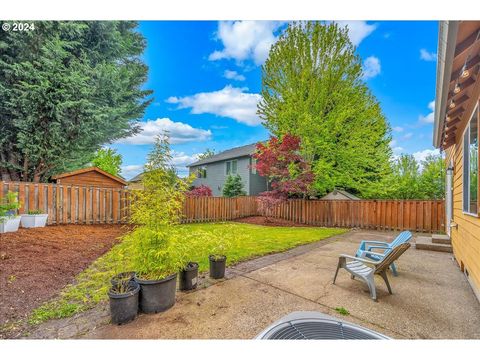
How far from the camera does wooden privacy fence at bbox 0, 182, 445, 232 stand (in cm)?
652

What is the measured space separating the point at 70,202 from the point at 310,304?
770 cm

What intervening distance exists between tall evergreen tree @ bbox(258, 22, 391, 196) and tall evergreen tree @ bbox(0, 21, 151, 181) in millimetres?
7694

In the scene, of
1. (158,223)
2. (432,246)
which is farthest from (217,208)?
(158,223)

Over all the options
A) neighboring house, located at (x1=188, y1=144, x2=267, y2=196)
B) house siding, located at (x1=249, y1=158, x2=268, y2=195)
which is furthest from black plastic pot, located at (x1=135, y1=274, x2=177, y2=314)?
house siding, located at (x1=249, y1=158, x2=268, y2=195)

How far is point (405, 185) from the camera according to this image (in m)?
10.8

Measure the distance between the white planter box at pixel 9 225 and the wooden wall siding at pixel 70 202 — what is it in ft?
3.80

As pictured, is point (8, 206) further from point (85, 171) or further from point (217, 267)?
point (217, 267)

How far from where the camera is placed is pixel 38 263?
3.39 metres
